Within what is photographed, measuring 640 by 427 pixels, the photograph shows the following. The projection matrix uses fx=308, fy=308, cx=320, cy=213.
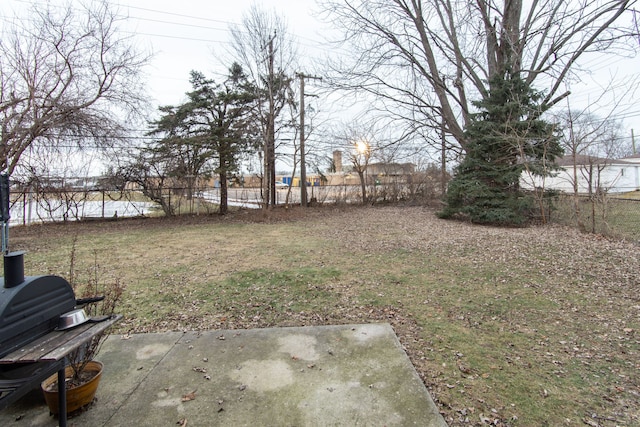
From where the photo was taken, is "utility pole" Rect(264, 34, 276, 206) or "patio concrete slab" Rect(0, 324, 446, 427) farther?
"utility pole" Rect(264, 34, 276, 206)

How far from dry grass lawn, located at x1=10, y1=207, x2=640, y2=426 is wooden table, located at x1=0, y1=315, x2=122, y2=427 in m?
1.69

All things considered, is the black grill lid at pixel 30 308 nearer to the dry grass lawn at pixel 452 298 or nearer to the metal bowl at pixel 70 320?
the metal bowl at pixel 70 320

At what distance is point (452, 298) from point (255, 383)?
274 centimetres

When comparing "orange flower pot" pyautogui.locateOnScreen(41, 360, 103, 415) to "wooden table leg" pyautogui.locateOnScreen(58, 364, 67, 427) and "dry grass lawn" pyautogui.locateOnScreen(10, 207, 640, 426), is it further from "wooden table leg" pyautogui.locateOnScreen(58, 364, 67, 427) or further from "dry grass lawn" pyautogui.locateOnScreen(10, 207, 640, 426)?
"dry grass lawn" pyautogui.locateOnScreen(10, 207, 640, 426)

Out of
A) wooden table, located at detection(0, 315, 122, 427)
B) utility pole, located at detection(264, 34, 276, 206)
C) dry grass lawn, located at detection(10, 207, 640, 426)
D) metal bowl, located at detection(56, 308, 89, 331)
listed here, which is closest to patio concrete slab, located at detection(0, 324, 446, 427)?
dry grass lawn, located at detection(10, 207, 640, 426)

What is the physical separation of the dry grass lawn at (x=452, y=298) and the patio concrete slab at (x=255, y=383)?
274mm

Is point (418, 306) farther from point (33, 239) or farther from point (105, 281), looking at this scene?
point (33, 239)

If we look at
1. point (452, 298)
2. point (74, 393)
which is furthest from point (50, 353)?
point (452, 298)

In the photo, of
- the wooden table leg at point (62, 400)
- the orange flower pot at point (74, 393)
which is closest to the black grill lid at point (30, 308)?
the wooden table leg at point (62, 400)

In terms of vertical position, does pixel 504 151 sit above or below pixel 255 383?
above

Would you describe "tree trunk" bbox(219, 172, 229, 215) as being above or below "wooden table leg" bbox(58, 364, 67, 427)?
above

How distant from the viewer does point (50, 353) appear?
1.29 meters

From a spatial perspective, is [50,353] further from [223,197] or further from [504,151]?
[223,197]

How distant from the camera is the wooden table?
122 centimetres
